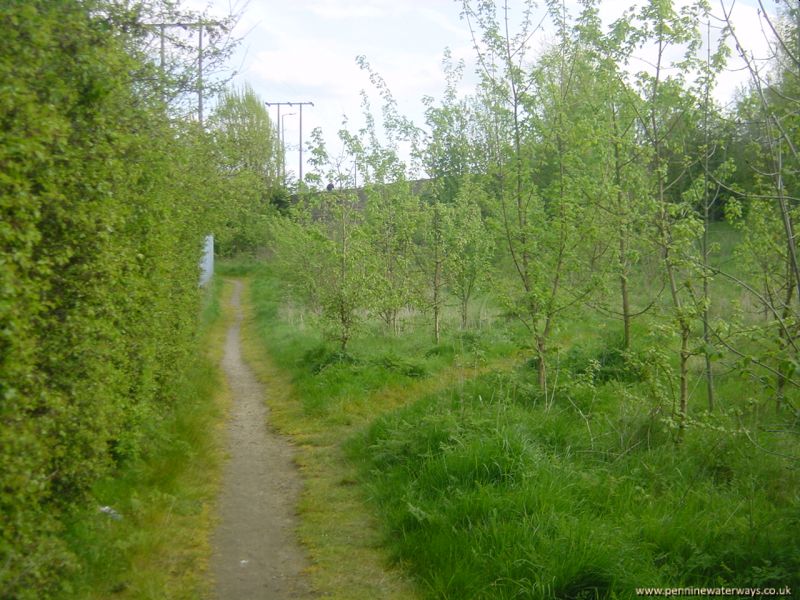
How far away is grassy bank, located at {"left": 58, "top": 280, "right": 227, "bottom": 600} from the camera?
492 centimetres

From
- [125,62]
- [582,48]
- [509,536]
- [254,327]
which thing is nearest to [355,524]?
[509,536]

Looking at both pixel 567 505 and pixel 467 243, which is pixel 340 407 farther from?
pixel 467 243

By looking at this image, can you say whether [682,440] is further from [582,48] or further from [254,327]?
[254,327]

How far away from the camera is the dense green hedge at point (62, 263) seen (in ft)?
11.2

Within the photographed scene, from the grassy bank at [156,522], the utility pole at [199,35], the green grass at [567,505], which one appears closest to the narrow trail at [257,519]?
the grassy bank at [156,522]

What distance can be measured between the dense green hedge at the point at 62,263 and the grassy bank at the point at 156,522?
39cm

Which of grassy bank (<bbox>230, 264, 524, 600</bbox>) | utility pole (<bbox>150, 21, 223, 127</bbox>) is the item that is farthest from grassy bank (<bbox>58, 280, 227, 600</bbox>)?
utility pole (<bbox>150, 21, 223, 127</bbox>)

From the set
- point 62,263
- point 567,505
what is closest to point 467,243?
point 567,505

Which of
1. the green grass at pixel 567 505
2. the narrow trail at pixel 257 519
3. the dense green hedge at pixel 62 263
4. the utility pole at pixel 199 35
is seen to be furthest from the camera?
the utility pole at pixel 199 35

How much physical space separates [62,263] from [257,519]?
341cm

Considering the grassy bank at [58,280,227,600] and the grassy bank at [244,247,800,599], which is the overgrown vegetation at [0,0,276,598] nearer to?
the grassy bank at [58,280,227,600]

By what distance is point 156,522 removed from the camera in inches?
237

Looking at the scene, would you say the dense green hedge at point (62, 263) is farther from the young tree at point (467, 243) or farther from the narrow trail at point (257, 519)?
the young tree at point (467, 243)

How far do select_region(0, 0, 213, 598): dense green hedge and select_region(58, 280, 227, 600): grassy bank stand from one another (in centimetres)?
39
